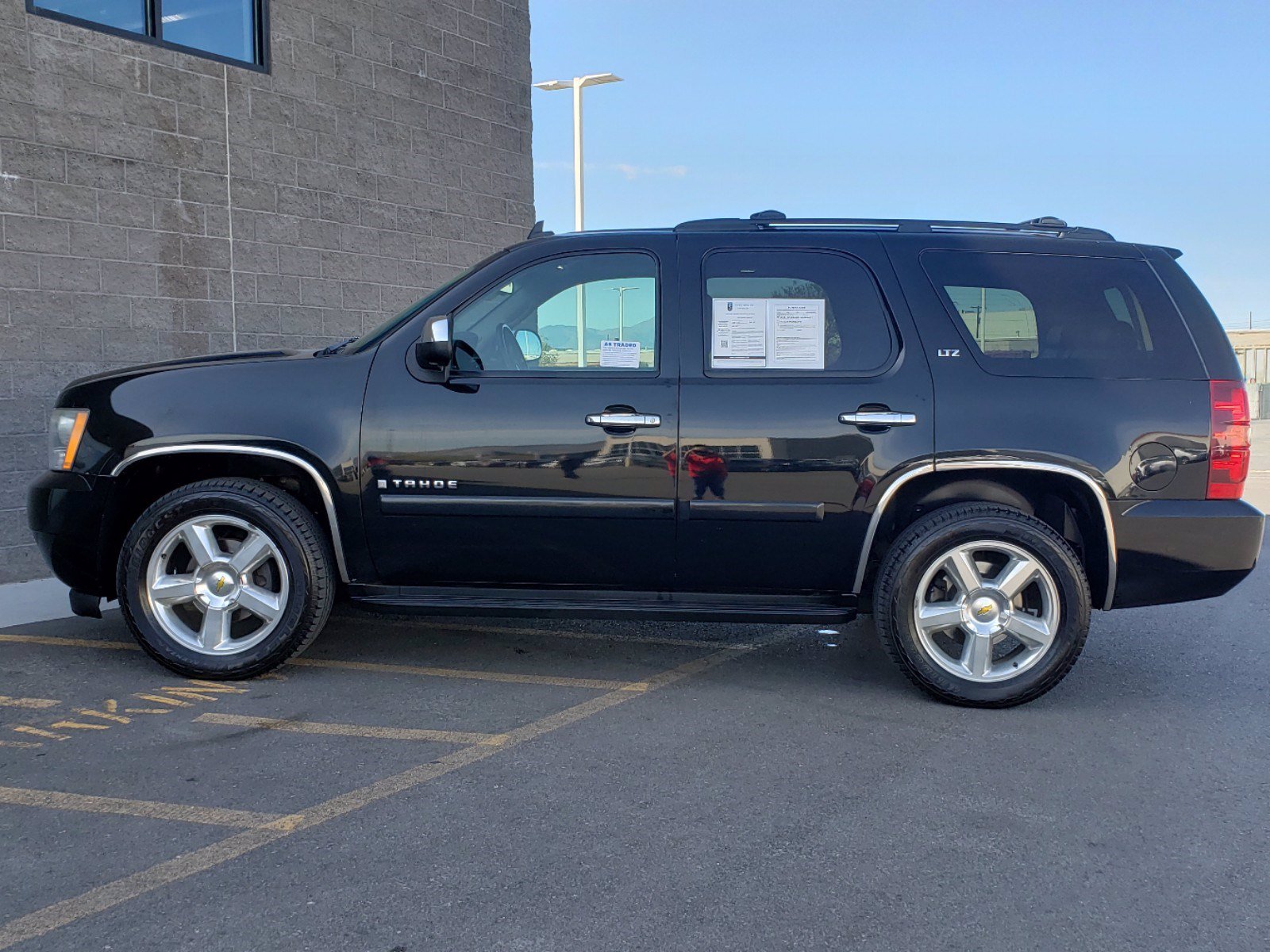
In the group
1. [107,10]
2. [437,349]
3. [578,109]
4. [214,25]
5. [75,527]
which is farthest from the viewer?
[578,109]

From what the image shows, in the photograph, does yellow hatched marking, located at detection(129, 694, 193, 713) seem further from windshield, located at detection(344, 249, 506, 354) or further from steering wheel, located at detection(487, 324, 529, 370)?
steering wheel, located at detection(487, 324, 529, 370)

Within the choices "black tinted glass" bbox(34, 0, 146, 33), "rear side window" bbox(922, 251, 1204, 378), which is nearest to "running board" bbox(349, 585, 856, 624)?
"rear side window" bbox(922, 251, 1204, 378)

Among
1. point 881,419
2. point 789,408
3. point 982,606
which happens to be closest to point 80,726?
point 789,408

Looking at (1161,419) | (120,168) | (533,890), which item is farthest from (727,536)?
(120,168)

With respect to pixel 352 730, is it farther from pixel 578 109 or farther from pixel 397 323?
pixel 578 109

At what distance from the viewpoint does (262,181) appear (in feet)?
28.4

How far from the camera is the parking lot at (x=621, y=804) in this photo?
2834 mm

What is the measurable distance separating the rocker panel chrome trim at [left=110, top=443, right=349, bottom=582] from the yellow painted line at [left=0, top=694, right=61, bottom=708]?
1.00m

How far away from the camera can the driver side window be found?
488 centimetres

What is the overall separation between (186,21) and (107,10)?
0.60m

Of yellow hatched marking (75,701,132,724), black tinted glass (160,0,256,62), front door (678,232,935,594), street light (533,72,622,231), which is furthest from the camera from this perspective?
street light (533,72,622,231)

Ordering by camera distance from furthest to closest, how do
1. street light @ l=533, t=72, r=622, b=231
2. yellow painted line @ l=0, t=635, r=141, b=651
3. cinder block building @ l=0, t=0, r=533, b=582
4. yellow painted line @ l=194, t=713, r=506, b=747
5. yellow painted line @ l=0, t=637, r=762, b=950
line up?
street light @ l=533, t=72, r=622, b=231 → cinder block building @ l=0, t=0, r=533, b=582 → yellow painted line @ l=0, t=635, r=141, b=651 → yellow painted line @ l=194, t=713, r=506, b=747 → yellow painted line @ l=0, t=637, r=762, b=950

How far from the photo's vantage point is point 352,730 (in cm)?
432

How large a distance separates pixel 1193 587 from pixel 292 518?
3688 millimetres
